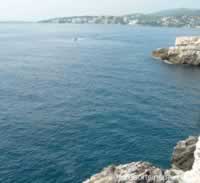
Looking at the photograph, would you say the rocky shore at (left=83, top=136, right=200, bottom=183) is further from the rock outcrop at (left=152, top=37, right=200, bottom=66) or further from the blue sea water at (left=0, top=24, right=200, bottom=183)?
the rock outcrop at (left=152, top=37, right=200, bottom=66)

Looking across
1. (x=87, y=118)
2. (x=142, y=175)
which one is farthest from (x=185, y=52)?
(x=142, y=175)

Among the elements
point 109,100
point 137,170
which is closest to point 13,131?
point 109,100

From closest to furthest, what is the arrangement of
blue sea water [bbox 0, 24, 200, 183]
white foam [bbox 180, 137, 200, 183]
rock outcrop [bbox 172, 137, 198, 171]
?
white foam [bbox 180, 137, 200, 183] < rock outcrop [bbox 172, 137, 198, 171] < blue sea water [bbox 0, 24, 200, 183]

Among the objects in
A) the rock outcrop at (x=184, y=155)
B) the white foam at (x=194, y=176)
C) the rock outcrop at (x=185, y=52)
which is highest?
the rock outcrop at (x=185, y=52)

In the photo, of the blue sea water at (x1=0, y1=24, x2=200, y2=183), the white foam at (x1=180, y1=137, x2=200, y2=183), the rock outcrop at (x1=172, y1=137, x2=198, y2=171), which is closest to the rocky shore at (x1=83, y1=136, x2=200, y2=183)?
the white foam at (x1=180, y1=137, x2=200, y2=183)

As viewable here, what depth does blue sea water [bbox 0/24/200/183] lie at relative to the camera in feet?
194

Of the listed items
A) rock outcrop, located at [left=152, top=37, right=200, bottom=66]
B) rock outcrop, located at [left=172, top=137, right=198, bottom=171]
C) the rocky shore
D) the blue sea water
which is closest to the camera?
the rocky shore

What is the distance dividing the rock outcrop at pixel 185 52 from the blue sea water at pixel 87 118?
9170 millimetres

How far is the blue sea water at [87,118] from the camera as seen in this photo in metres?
59.0

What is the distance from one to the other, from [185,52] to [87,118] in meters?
88.4

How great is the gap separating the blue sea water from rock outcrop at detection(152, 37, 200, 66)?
9.17 meters

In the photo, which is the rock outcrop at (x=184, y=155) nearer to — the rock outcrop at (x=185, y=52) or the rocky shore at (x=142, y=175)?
the rocky shore at (x=142, y=175)

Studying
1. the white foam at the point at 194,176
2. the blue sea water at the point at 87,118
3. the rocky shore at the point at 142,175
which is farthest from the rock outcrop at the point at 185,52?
the white foam at the point at 194,176

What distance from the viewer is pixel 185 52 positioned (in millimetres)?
151000
